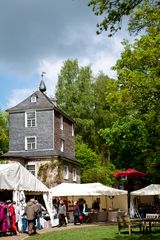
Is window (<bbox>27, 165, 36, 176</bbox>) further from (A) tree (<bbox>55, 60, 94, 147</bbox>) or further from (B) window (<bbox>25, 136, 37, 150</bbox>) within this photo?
(A) tree (<bbox>55, 60, 94, 147</bbox>)

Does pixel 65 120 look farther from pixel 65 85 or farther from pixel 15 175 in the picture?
pixel 15 175

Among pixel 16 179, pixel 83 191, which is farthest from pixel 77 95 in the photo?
pixel 16 179

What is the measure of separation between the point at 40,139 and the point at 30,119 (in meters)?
2.72

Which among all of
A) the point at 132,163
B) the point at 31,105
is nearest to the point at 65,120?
the point at 31,105

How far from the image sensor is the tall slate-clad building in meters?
46.7

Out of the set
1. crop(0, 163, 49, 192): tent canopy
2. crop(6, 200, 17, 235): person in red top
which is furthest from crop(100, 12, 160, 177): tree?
crop(6, 200, 17, 235): person in red top

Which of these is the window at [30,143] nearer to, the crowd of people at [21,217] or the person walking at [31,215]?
the crowd of people at [21,217]

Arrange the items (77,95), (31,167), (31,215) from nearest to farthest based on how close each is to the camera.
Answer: (31,215) → (31,167) → (77,95)

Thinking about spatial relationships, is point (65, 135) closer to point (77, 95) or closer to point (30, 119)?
point (30, 119)

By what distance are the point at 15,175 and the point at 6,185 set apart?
1.09 m

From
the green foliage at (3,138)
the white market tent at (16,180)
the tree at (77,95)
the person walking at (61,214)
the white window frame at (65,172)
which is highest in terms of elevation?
the tree at (77,95)

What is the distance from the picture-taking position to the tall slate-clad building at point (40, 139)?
153ft

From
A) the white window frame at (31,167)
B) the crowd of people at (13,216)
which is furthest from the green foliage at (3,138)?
the crowd of people at (13,216)

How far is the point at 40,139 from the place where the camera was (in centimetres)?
4916
